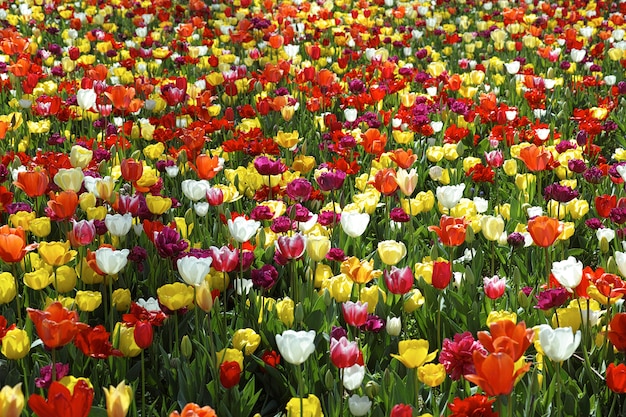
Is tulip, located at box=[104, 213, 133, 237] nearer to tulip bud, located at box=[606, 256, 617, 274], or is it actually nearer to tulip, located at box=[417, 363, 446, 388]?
tulip, located at box=[417, 363, 446, 388]

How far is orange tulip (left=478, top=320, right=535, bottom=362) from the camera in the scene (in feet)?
4.98

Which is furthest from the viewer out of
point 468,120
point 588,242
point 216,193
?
point 468,120

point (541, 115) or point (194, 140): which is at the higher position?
point (194, 140)

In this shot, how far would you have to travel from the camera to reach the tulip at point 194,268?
79.7 inches

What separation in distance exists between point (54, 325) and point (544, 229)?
132 centimetres

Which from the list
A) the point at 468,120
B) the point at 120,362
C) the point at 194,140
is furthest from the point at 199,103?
the point at 120,362

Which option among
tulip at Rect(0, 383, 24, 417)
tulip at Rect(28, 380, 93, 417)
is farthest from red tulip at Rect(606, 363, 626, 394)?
tulip at Rect(0, 383, 24, 417)

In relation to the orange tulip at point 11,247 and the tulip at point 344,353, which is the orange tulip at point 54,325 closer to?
the orange tulip at point 11,247

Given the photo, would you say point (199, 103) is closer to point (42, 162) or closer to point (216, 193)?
point (42, 162)

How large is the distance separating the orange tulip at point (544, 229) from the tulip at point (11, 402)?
1.42 metres

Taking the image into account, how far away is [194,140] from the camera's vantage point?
10.6 feet

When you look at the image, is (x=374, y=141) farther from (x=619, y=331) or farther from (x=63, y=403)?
(x=63, y=403)

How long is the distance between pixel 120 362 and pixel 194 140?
1357 millimetres

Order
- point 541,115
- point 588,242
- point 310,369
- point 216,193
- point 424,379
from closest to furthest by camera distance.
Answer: point 424,379 < point 310,369 < point 216,193 < point 588,242 < point 541,115
